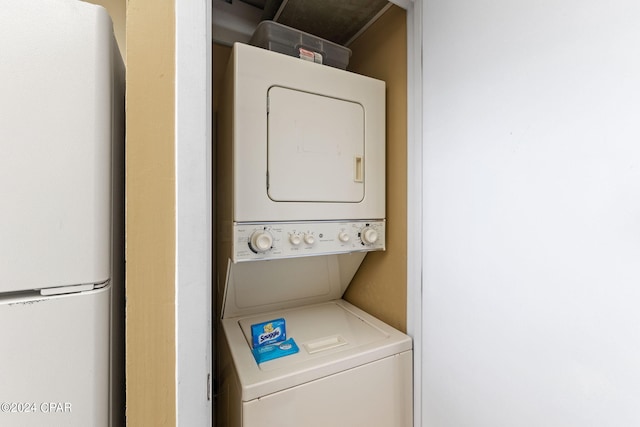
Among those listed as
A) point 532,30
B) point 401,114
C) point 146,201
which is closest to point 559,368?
point 532,30

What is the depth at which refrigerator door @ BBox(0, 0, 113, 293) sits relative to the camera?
Result: 2.43ft

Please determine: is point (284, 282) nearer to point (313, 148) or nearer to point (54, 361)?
point (313, 148)

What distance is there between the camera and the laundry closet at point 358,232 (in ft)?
4.35

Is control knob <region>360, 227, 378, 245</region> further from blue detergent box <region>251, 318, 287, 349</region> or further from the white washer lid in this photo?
blue detergent box <region>251, 318, 287, 349</region>

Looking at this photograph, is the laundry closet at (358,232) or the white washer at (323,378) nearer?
the white washer at (323,378)

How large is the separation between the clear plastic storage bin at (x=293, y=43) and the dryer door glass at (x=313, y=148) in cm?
33

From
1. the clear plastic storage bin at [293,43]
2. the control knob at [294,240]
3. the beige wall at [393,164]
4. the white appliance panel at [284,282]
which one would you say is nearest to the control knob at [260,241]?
the control knob at [294,240]

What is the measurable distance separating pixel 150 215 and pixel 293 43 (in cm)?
129

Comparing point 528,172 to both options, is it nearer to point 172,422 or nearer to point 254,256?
point 254,256

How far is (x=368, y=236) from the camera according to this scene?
1562 millimetres

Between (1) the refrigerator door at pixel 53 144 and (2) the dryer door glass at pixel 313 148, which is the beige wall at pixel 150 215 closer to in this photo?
(1) the refrigerator door at pixel 53 144

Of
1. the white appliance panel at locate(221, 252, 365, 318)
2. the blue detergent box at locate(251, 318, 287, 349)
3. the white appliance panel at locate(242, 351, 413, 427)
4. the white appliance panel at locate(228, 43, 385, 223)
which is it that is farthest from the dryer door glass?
the white appliance panel at locate(242, 351, 413, 427)

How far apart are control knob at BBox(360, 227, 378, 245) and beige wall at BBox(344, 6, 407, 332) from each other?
13cm

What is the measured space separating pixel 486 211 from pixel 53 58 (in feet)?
5.22
